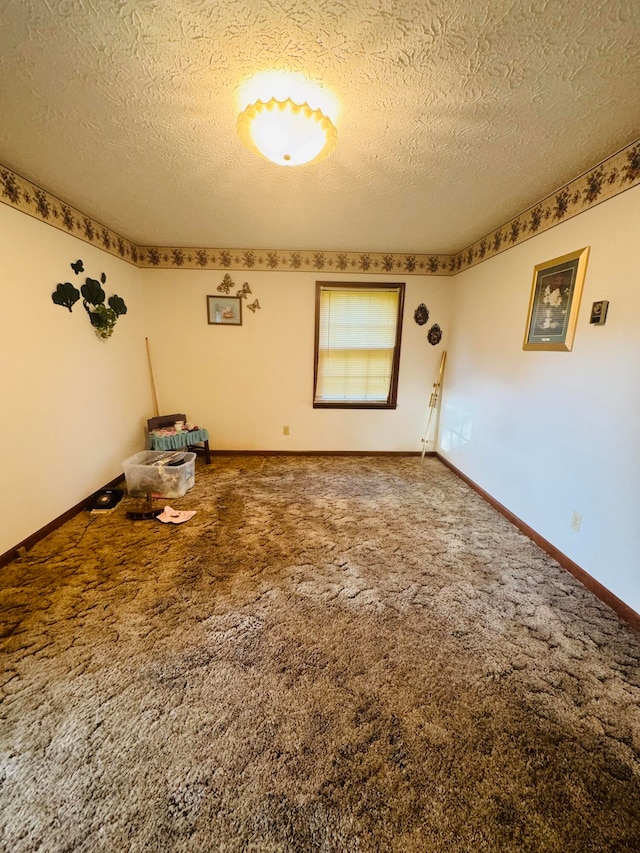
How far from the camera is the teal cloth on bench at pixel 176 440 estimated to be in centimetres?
329

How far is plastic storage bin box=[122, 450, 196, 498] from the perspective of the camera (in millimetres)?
2807

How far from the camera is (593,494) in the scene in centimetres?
192

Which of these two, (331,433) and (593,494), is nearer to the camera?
(593,494)

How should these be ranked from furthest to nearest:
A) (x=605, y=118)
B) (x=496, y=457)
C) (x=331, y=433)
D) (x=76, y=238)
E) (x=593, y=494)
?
1. (x=331, y=433)
2. (x=496, y=457)
3. (x=76, y=238)
4. (x=593, y=494)
5. (x=605, y=118)

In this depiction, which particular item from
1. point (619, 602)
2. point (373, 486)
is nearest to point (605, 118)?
point (619, 602)

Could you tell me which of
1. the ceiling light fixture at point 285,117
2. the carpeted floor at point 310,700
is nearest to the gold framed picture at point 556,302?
the carpeted floor at point 310,700

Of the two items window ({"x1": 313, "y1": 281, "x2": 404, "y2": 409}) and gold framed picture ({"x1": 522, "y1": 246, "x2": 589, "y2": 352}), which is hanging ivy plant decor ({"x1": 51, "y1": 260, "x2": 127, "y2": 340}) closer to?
window ({"x1": 313, "y1": 281, "x2": 404, "y2": 409})

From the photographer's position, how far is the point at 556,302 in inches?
86.7

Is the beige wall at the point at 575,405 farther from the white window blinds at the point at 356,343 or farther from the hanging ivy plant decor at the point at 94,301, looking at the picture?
the hanging ivy plant decor at the point at 94,301

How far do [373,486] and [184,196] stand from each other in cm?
296

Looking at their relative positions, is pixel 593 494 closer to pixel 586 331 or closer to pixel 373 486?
pixel 586 331

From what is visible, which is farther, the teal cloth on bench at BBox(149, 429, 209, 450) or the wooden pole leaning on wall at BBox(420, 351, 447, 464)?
the wooden pole leaning on wall at BBox(420, 351, 447, 464)

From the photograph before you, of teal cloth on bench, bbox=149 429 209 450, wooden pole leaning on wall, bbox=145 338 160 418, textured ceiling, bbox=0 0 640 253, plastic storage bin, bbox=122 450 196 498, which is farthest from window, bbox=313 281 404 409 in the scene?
wooden pole leaning on wall, bbox=145 338 160 418

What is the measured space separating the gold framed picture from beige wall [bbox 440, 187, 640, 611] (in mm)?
54
